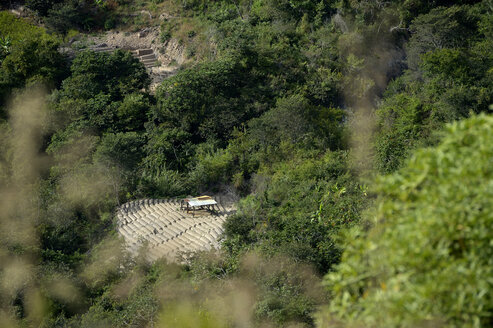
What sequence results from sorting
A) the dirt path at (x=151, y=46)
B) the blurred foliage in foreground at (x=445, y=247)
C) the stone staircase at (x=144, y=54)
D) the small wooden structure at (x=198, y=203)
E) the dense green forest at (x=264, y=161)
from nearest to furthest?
1. the blurred foliage in foreground at (x=445, y=247)
2. the dense green forest at (x=264, y=161)
3. the small wooden structure at (x=198, y=203)
4. the dirt path at (x=151, y=46)
5. the stone staircase at (x=144, y=54)

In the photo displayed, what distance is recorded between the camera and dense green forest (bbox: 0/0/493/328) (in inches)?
188

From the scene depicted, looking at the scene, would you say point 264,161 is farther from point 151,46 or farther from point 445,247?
point 445,247

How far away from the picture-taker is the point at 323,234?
14.2 metres

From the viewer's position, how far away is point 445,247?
460cm

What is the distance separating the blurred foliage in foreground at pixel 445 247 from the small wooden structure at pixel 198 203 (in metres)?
12.7

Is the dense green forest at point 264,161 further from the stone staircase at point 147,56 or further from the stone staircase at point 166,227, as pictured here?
the stone staircase at point 147,56

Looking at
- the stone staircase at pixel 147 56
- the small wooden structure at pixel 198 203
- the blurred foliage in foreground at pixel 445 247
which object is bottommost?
the small wooden structure at pixel 198 203

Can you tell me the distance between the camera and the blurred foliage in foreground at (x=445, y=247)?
14.8 ft

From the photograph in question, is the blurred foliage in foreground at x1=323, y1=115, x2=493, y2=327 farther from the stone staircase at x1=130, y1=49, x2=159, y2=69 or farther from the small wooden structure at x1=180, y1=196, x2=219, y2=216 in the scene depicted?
the stone staircase at x1=130, y1=49, x2=159, y2=69

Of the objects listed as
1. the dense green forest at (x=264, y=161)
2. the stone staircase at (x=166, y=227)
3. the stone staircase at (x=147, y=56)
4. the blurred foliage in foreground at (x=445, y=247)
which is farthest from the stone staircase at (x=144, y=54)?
the blurred foliage in foreground at (x=445, y=247)

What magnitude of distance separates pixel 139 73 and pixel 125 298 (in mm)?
13498

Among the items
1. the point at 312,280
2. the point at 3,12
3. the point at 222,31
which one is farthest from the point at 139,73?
the point at 312,280

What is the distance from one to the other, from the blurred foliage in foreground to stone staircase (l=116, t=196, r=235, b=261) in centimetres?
1031

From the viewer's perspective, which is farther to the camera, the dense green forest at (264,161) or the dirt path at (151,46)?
the dirt path at (151,46)
